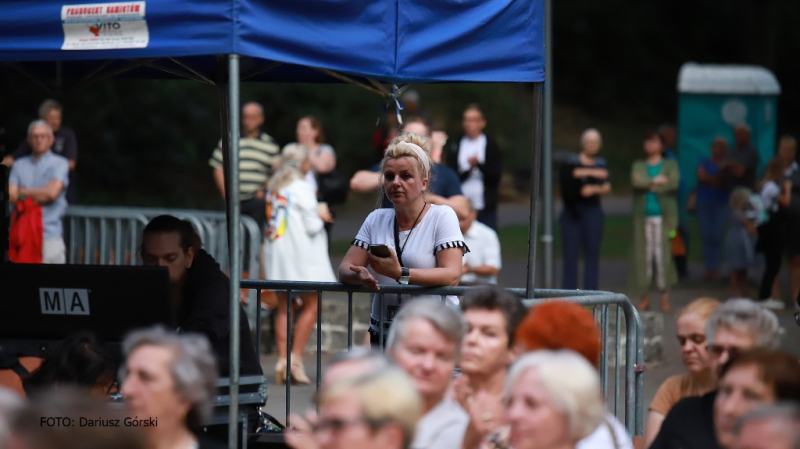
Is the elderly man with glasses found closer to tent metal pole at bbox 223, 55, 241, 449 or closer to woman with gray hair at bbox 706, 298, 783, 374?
woman with gray hair at bbox 706, 298, 783, 374

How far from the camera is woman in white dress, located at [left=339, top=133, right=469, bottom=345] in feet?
20.2

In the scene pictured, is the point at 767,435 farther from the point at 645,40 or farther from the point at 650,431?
the point at 645,40

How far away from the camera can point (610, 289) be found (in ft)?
51.8

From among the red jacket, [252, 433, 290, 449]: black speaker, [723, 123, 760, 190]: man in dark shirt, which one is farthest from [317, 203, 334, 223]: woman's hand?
[723, 123, 760, 190]: man in dark shirt

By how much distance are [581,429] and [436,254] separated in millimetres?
2498

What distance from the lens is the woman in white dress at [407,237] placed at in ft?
20.2

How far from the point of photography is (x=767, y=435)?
10.6ft

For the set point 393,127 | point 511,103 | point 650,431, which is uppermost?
point 511,103

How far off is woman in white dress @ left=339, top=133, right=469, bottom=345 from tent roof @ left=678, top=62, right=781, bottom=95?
41.0ft

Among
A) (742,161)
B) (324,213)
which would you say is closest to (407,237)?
(324,213)

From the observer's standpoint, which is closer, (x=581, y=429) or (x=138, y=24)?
(x=581, y=429)

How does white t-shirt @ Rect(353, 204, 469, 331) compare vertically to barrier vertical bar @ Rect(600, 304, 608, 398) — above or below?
above

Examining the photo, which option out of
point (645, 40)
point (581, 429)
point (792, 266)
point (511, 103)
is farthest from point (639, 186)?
point (645, 40)

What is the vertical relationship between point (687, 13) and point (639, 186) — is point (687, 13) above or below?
above
